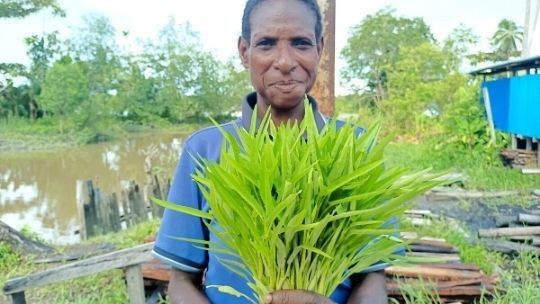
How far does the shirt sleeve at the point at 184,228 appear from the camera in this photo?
53.4 inches

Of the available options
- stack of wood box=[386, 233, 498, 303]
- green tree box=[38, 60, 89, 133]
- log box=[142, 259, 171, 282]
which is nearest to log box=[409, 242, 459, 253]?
stack of wood box=[386, 233, 498, 303]

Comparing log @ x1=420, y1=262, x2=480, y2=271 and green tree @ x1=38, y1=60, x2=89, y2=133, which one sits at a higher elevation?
green tree @ x1=38, y1=60, x2=89, y2=133

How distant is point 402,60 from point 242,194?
2167 cm

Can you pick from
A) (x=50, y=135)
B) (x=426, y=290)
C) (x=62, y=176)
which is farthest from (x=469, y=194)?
(x=50, y=135)

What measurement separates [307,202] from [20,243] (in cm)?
587

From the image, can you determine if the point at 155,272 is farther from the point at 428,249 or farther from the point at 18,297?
the point at 428,249

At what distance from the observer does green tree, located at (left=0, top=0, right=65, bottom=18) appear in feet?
48.1

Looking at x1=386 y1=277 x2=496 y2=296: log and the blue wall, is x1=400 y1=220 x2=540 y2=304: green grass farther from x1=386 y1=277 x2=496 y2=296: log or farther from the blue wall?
the blue wall

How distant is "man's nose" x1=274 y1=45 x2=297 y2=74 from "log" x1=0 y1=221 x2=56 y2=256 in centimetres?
537

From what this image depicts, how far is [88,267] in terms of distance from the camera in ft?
11.2

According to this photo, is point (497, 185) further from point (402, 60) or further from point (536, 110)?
point (402, 60)

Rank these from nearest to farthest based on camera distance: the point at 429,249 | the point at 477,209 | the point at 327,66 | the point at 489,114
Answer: the point at 327,66 < the point at 429,249 < the point at 477,209 < the point at 489,114

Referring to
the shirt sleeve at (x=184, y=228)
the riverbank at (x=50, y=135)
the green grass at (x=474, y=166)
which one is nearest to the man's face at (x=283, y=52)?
the shirt sleeve at (x=184, y=228)

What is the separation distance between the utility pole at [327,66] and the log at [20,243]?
407cm
